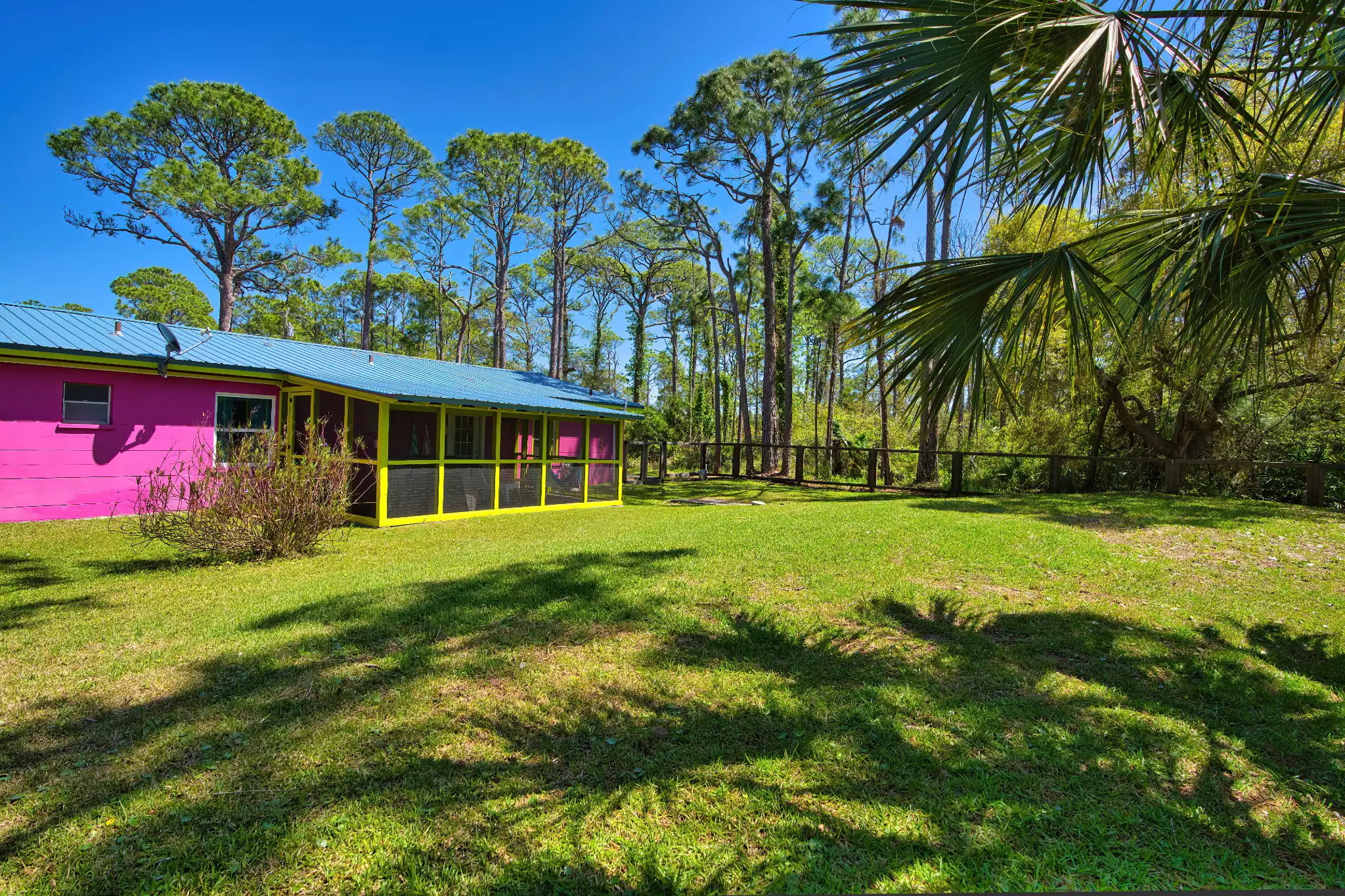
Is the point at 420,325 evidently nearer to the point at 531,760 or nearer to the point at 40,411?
the point at 40,411

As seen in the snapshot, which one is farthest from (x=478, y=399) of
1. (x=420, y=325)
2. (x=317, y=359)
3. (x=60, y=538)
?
(x=420, y=325)

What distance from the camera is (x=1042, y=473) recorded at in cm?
1430

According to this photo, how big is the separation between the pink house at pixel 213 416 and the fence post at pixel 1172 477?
11.5 m

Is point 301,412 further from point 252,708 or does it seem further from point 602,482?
point 252,708

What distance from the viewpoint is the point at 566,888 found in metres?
1.93

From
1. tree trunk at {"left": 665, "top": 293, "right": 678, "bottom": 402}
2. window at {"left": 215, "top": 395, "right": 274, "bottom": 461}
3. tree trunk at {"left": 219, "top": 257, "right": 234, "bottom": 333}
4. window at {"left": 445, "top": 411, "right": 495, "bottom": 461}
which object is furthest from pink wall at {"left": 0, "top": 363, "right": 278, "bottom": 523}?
tree trunk at {"left": 665, "top": 293, "right": 678, "bottom": 402}

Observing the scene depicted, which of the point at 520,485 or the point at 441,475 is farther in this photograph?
the point at 520,485

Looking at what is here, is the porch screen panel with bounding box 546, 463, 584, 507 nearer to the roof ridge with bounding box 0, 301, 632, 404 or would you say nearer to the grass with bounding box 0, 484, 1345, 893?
the roof ridge with bounding box 0, 301, 632, 404

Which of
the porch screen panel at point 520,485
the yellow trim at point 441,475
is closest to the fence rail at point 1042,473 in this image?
the porch screen panel at point 520,485

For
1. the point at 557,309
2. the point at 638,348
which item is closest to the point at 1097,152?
the point at 557,309

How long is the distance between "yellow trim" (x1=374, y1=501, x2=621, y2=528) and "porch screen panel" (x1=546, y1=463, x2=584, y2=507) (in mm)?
126

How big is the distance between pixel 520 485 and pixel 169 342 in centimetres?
635

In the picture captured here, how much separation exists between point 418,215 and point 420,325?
9.93m

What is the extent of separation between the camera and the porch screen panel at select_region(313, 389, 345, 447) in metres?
10.0
